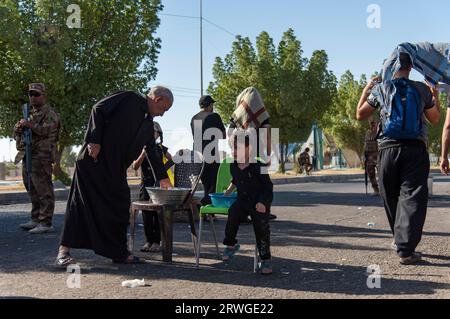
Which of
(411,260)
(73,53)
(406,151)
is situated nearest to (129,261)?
(411,260)

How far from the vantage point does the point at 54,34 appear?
21078mm

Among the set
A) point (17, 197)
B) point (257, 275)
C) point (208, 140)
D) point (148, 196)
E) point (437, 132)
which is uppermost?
point (437, 132)

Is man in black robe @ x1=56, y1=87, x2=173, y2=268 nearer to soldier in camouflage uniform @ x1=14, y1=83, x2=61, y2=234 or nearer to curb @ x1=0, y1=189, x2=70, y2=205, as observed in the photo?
soldier in camouflage uniform @ x1=14, y1=83, x2=61, y2=234

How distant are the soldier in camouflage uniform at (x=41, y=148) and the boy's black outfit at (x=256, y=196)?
3691 mm

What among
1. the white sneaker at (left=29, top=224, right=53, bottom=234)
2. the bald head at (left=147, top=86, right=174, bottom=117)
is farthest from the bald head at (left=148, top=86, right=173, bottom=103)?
the white sneaker at (left=29, top=224, right=53, bottom=234)

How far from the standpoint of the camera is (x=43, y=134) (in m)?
7.95

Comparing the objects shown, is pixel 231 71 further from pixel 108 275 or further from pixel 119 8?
pixel 108 275

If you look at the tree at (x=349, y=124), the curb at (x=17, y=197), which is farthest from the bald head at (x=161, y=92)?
the tree at (x=349, y=124)

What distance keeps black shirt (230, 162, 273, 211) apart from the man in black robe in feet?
2.94

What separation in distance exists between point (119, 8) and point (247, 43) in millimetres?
18124

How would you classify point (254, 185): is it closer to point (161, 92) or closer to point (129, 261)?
point (161, 92)

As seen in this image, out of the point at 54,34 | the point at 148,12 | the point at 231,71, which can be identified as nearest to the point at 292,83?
the point at 231,71

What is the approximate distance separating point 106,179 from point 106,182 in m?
0.03

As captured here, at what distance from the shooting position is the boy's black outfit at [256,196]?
5.25 meters
